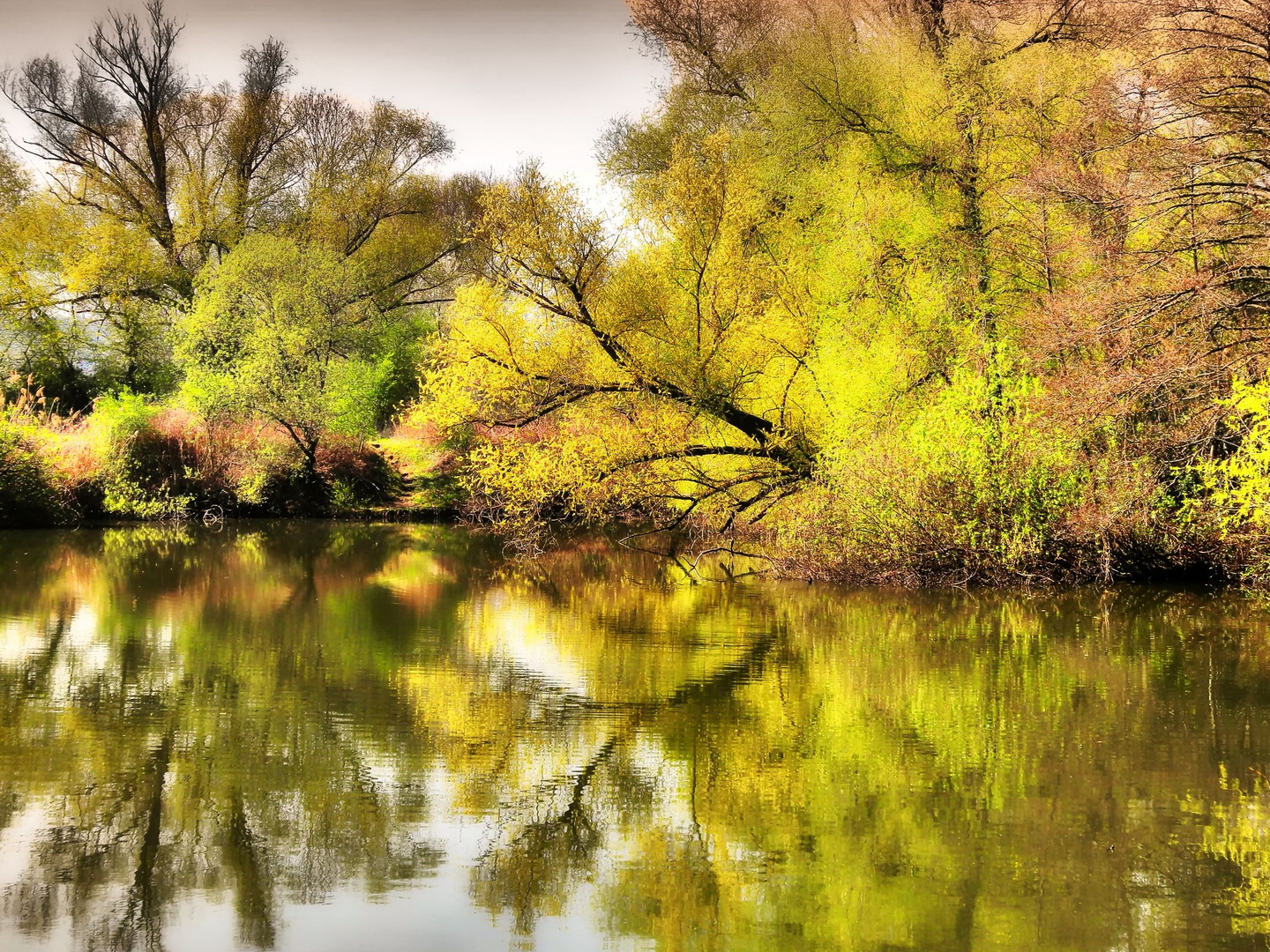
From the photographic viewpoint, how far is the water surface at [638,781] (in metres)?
5.20

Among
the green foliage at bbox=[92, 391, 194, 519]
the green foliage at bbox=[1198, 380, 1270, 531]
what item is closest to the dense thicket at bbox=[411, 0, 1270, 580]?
the green foliage at bbox=[1198, 380, 1270, 531]

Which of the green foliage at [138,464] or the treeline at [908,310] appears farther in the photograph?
the green foliage at [138,464]

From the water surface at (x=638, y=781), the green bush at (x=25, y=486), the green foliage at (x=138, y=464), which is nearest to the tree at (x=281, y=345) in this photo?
the green foliage at (x=138, y=464)

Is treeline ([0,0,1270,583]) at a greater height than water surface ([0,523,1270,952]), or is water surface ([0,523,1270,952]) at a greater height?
treeline ([0,0,1270,583])

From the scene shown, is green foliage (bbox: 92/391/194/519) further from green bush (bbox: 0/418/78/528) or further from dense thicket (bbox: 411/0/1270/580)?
dense thicket (bbox: 411/0/1270/580)

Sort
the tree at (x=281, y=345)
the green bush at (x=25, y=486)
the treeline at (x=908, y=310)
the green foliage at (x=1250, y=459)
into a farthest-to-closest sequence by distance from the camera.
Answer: the tree at (x=281, y=345)
the green bush at (x=25, y=486)
the treeline at (x=908, y=310)
the green foliage at (x=1250, y=459)

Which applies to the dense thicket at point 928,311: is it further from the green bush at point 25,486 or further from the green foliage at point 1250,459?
A: the green bush at point 25,486

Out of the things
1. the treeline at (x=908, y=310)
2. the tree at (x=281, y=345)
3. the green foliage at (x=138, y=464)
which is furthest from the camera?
the tree at (x=281, y=345)

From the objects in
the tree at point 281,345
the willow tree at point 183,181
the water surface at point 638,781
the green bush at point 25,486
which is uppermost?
the willow tree at point 183,181

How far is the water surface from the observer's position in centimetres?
520

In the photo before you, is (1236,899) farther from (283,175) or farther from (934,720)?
(283,175)

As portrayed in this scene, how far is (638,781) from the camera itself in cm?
711

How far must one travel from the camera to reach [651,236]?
17.3 metres

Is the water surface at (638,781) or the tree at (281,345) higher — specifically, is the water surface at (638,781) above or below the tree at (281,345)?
below
